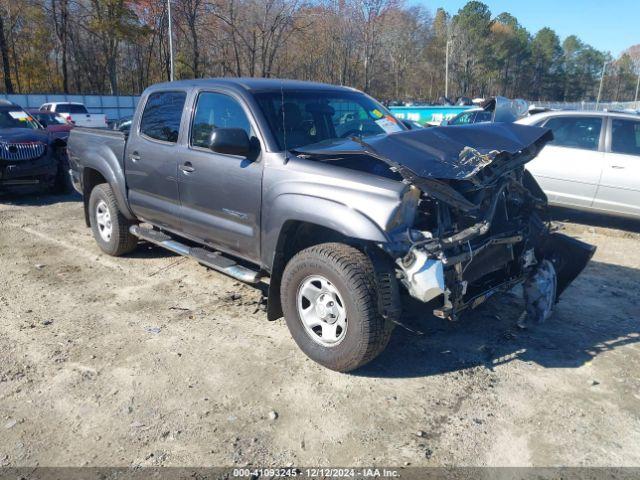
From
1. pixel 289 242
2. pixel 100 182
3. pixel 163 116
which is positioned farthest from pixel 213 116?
pixel 100 182

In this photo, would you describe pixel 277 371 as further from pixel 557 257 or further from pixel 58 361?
pixel 557 257

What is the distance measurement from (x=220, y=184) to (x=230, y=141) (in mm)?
575

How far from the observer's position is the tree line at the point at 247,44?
39.7 meters

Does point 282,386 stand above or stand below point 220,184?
below

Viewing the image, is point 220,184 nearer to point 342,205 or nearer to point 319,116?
point 319,116

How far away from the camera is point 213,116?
4.48 m

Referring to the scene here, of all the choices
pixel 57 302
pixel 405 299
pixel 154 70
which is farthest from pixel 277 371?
pixel 154 70

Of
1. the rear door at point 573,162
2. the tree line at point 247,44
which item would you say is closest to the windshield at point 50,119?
the rear door at point 573,162

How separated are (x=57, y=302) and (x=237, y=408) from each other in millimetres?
2572

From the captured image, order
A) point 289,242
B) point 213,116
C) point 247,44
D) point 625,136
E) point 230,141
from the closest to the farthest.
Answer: point 230,141, point 289,242, point 213,116, point 625,136, point 247,44

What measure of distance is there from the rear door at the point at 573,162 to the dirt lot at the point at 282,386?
2.67 m

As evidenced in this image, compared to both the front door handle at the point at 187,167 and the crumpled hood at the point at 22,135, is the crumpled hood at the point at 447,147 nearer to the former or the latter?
the front door handle at the point at 187,167

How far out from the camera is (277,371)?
3.64 meters

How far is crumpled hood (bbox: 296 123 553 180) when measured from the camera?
3285 mm
